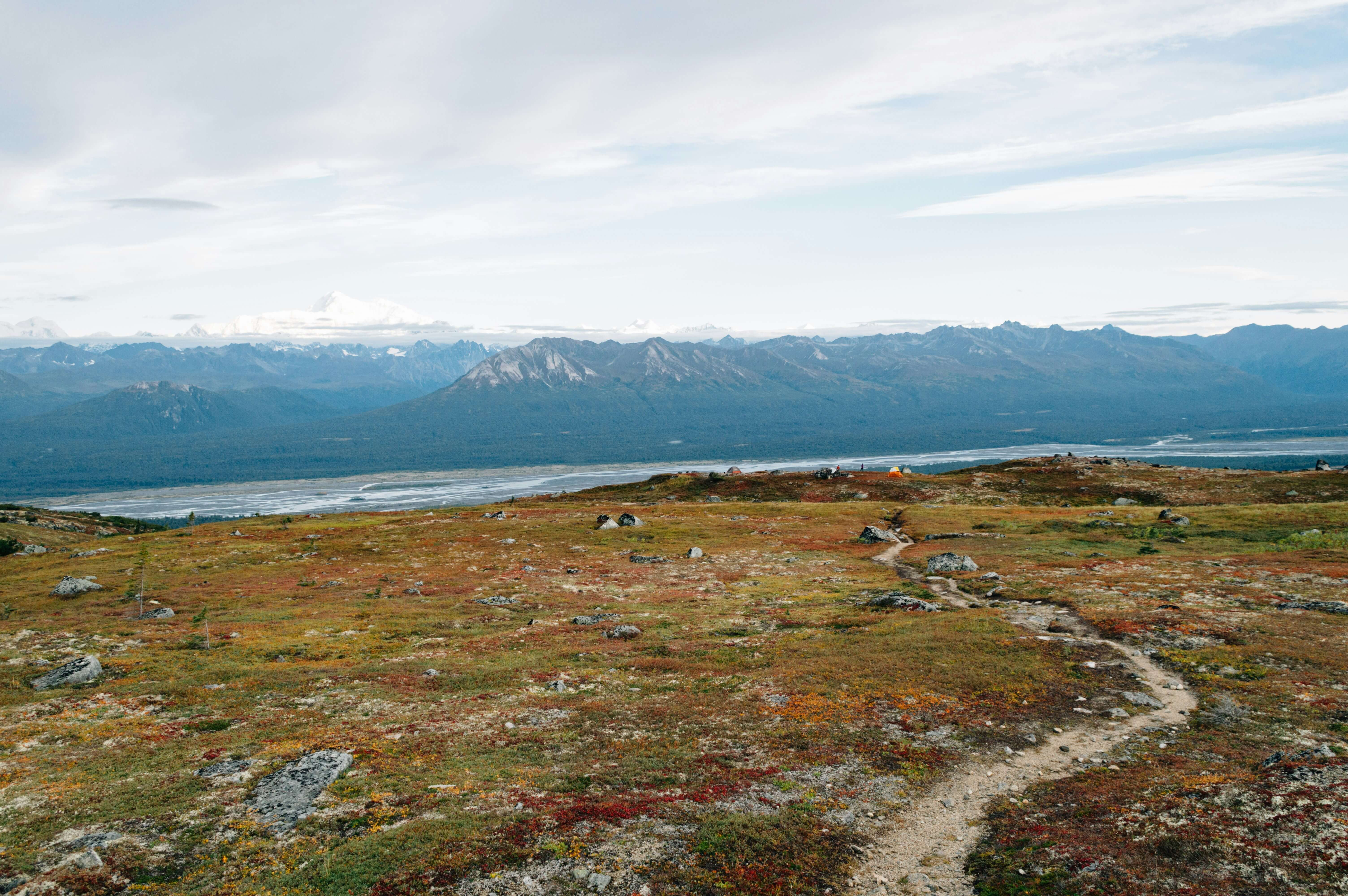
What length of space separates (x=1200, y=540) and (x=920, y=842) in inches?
2690

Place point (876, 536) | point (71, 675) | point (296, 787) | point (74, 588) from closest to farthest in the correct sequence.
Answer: point (296, 787)
point (71, 675)
point (74, 588)
point (876, 536)

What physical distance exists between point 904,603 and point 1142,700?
19.8 meters

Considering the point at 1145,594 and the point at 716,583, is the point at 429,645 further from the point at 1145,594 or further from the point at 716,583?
the point at 1145,594

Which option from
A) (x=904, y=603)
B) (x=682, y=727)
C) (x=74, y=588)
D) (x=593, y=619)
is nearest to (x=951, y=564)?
(x=904, y=603)

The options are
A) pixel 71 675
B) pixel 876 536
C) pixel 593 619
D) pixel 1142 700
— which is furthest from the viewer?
pixel 876 536

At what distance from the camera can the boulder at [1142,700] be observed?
29.2 m

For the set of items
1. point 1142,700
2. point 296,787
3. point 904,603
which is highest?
point 296,787

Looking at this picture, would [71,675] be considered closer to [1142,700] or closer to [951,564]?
[1142,700]

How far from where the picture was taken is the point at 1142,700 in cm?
2977

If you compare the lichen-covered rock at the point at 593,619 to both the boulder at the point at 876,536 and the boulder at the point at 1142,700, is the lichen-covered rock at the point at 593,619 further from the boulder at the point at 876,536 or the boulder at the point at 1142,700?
the boulder at the point at 876,536

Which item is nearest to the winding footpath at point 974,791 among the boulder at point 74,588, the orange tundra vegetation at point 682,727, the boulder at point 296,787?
the orange tundra vegetation at point 682,727

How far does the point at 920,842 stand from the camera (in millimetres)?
19891

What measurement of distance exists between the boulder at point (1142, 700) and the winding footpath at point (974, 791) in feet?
0.66

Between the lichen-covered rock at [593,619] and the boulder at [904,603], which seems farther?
the boulder at [904,603]
